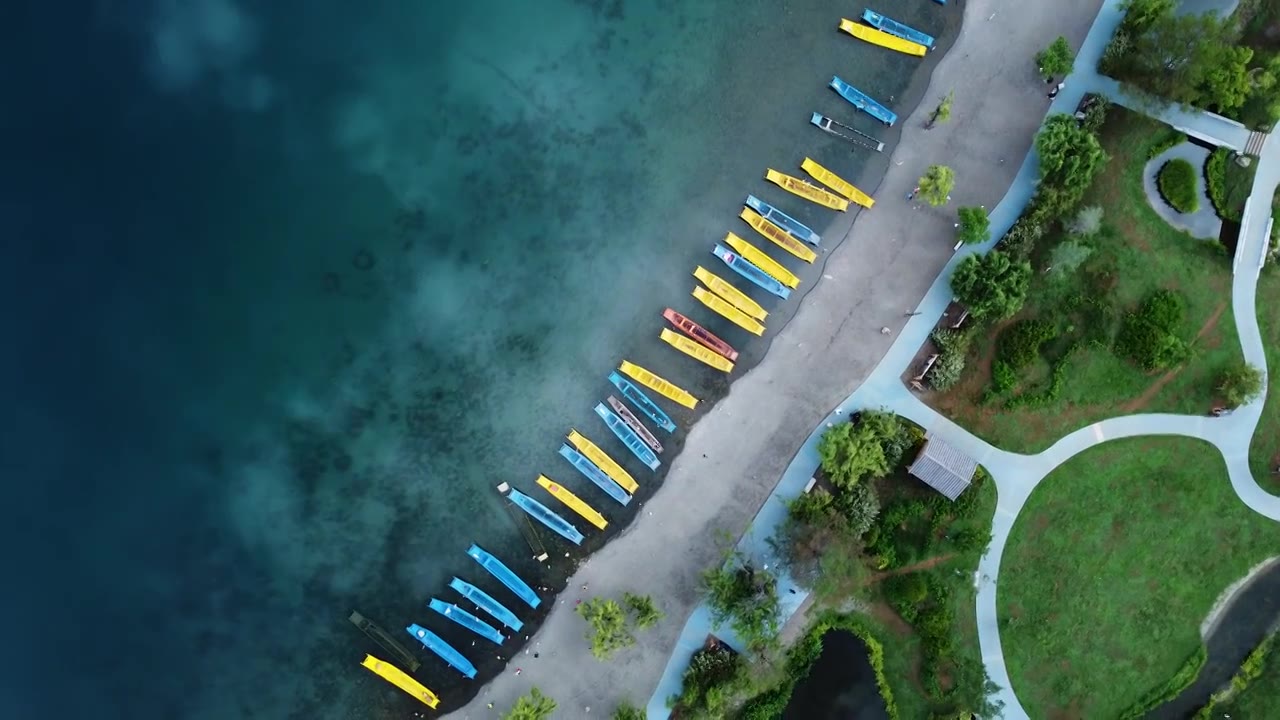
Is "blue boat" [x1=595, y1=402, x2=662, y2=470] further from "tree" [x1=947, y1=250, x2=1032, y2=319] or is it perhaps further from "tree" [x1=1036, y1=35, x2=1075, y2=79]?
"tree" [x1=1036, y1=35, x2=1075, y2=79]

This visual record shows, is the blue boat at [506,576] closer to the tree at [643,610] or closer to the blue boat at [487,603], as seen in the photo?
the blue boat at [487,603]

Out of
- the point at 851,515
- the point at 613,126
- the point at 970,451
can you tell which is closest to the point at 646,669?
the point at 851,515

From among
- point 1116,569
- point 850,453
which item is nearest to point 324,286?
point 850,453

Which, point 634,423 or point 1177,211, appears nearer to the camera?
point 634,423

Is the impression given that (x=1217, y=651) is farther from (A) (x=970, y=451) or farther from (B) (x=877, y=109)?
(B) (x=877, y=109)

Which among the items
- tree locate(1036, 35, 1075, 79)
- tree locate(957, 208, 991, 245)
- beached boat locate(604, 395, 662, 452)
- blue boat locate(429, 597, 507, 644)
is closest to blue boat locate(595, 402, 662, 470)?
beached boat locate(604, 395, 662, 452)

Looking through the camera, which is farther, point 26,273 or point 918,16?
point 918,16

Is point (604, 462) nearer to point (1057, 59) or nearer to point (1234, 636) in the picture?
point (1057, 59)
